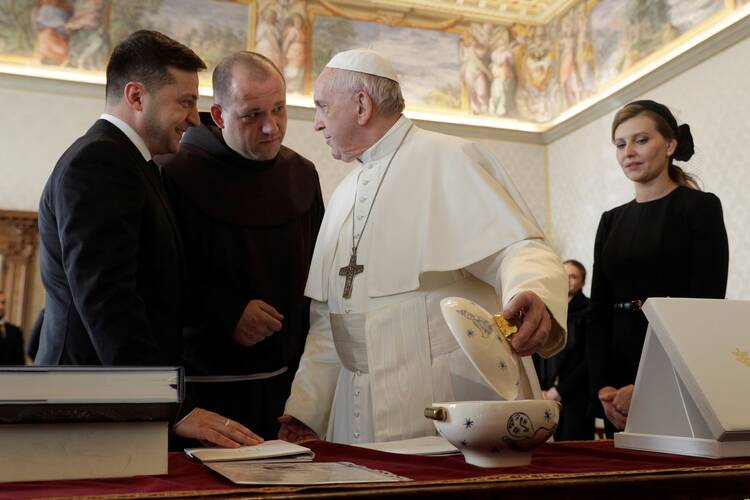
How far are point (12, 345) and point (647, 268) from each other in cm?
719

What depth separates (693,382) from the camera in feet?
5.27

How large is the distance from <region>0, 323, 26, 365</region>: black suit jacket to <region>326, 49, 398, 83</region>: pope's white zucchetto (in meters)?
6.54

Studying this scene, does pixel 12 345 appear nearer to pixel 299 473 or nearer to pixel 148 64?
pixel 148 64

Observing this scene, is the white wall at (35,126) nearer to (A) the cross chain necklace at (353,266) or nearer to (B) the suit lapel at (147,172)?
(B) the suit lapel at (147,172)

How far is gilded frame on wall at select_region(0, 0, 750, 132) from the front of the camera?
9.78 meters

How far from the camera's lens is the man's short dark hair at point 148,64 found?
277 centimetres

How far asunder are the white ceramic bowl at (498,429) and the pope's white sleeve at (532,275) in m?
0.41

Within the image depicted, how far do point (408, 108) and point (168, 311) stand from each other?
914cm

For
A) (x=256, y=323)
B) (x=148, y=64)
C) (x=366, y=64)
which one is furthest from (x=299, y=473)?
(x=148, y=64)

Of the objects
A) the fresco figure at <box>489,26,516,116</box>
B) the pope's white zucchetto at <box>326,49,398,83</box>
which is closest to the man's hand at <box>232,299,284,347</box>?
the pope's white zucchetto at <box>326,49,398,83</box>

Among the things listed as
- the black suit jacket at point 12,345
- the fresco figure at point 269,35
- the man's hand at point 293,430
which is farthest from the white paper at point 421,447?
the fresco figure at point 269,35

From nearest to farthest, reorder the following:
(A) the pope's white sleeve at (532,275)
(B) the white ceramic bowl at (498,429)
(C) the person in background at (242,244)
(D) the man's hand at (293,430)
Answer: (B) the white ceramic bowl at (498,429), (A) the pope's white sleeve at (532,275), (D) the man's hand at (293,430), (C) the person in background at (242,244)

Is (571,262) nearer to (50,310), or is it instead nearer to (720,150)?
(720,150)

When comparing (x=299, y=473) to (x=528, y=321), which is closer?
(x=299, y=473)
